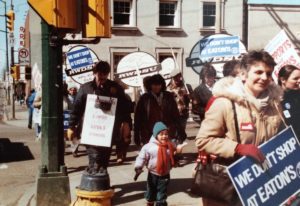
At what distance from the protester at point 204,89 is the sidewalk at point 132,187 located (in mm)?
1124

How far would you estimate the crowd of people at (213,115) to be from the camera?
3699 millimetres

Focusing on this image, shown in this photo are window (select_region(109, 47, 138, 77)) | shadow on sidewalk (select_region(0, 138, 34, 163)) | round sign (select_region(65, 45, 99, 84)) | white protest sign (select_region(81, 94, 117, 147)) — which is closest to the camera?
white protest sign (select_region(81, 94, 117, 147))

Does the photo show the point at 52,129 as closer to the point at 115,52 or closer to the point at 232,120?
the point at 232,120

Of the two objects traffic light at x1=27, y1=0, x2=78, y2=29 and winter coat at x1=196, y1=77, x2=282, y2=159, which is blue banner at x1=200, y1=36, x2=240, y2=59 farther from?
winter coat at x1=196, y1=77, x2=282, y2=159

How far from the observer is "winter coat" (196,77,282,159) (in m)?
3.68

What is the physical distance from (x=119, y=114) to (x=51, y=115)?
0.84 m

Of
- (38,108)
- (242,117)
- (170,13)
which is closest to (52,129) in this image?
(242,117)

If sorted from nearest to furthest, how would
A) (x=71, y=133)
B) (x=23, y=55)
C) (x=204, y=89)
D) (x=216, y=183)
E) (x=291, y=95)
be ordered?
(x=216, y=183), (x=291, y=95), (x=71, y=133), (x=204, y=89), (x=23, y=55)

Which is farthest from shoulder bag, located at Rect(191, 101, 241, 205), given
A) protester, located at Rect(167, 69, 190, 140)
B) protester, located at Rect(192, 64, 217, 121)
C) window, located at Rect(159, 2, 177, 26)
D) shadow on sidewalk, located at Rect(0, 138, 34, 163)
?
window, located at Rect(159, 2, 177, 26)

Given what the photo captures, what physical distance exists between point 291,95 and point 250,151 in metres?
1.92

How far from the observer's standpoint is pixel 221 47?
8.58 m

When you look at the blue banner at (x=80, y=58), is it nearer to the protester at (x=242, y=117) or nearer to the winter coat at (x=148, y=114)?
the winter coat at (x=148, y=114)

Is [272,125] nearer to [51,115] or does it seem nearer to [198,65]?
[51,115]

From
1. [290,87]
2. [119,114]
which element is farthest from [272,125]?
[119,114]
